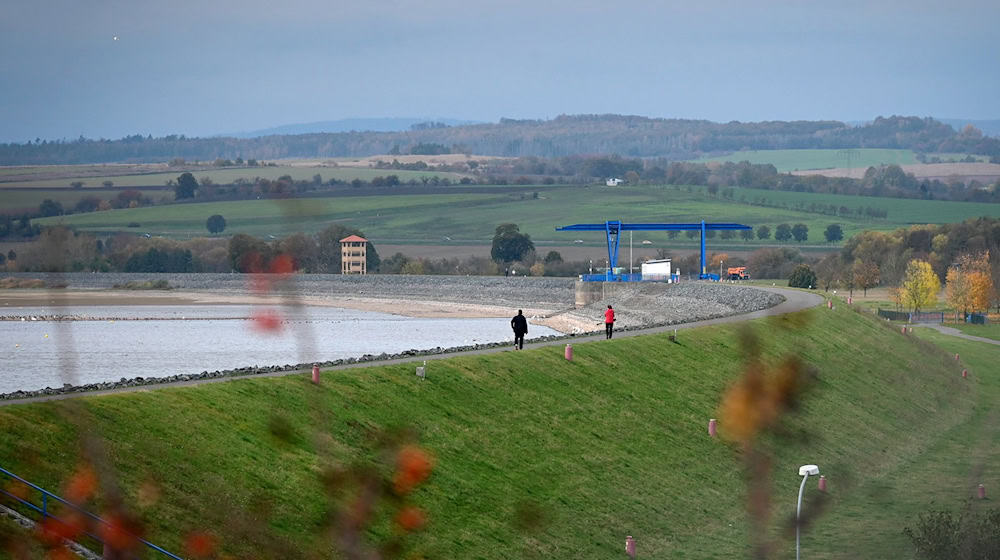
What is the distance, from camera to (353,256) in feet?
468

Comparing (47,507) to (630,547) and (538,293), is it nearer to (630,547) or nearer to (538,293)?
(630,547)

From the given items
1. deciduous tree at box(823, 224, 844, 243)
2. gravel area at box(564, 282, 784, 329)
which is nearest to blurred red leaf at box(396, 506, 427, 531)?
gravel area at box(564, 282, 784, 329)

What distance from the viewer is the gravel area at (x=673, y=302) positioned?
84562 millimetres

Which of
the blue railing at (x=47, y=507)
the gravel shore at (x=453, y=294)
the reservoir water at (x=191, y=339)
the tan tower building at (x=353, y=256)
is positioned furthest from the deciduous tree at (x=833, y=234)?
the blue railing at (x=47, y=507)

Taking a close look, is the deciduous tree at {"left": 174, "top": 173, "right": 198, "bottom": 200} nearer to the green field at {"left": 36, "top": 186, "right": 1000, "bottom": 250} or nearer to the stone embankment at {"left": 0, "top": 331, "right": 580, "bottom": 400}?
the green field at {"left": 36, "top": 186, "right": 1000, "bottom": 250}

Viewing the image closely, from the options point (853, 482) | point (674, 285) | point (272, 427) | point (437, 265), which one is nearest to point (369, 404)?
point (272, 427)

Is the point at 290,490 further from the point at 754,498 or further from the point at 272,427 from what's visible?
the point at 754,498

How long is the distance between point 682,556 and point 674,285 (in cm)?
7077

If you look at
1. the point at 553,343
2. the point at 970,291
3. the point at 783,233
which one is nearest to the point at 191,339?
the point at 553,343

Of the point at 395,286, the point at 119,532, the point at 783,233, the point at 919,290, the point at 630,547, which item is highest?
the point at 119,532

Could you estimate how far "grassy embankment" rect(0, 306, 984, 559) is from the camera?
26672 millimetres

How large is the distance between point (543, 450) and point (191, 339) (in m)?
49.4

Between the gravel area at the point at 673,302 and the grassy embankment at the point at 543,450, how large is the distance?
1228 inches

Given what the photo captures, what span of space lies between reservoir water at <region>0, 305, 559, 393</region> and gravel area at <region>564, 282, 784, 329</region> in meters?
6.13
